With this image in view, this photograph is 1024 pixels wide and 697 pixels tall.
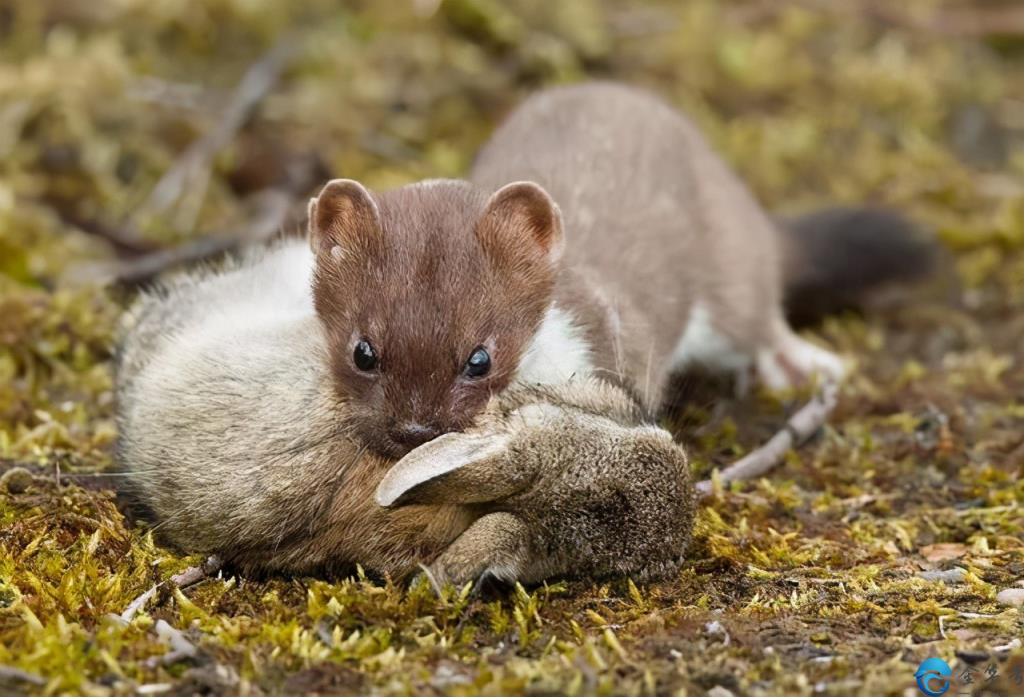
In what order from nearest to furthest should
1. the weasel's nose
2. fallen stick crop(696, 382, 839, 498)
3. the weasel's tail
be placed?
1. the weasel's nose
2. fallen stick crop(696, 382, 839, 498)
3. the weasel's tail

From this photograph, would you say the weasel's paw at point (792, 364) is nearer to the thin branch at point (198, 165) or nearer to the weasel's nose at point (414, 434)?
the weasel's nose at point (414, 434)

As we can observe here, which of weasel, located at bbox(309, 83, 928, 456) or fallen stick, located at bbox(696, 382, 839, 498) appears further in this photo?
fallen stick, located at bbox(696, 382, 839, 498)

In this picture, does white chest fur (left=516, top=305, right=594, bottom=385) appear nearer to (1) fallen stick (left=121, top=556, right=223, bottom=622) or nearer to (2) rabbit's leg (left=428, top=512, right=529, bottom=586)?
(2) rabbit's leg (left=428, top=512, right=529, bottom=586)

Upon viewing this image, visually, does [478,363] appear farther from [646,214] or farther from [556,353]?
[646,214]

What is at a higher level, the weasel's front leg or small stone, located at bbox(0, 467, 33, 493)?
small stone, located at bbox(0, 467, 33, 493)

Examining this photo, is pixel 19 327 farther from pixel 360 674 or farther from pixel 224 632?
pixel 360 674

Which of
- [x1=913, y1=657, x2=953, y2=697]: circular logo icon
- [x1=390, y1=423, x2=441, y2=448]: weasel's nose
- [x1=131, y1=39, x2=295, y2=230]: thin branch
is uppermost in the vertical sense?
[x1=131, y1=39, x2=295, y2=230]: thin branch

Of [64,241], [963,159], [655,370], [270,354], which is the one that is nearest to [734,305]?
[655,370]

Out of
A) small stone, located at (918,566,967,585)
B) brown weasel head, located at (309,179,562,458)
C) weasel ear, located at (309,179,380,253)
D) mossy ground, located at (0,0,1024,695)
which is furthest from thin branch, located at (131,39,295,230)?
small stone, located at (918,566,967,585)
